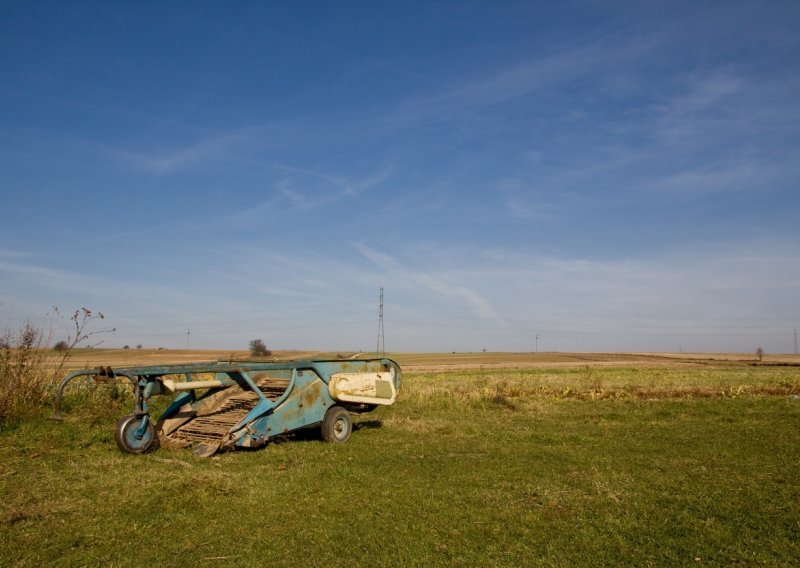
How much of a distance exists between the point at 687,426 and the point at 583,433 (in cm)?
285

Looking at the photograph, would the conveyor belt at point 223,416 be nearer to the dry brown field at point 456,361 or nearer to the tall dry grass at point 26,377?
the tall dry grass at point 26,377

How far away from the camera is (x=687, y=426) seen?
43.1ft

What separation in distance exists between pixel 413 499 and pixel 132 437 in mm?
5076

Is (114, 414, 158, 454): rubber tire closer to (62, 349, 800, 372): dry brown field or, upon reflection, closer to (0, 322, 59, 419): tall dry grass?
(0, 322, 59, 419): tall dry grass

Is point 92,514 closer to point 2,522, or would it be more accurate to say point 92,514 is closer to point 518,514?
point 2,522

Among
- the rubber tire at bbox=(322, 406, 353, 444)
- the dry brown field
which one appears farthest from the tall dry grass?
the dry brown field

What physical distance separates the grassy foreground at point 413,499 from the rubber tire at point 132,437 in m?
0.38

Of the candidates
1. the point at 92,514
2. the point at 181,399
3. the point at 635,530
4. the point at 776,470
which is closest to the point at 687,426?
the point at 776,470

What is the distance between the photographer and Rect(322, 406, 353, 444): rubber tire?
10.8 m

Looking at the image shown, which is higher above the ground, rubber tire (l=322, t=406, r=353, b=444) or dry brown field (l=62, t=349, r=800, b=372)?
rubber tire (l=322, t=406, r=353, b=444)

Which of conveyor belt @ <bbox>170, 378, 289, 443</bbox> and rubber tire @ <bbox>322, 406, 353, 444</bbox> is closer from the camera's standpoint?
conveyor belt @ <bbox>170, 378, 289, 443</bbox>

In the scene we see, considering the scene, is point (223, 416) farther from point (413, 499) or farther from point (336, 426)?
point (413, 499)

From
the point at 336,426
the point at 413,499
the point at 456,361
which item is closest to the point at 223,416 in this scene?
the point at 336,426

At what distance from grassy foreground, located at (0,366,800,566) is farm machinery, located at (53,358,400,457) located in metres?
0.41
